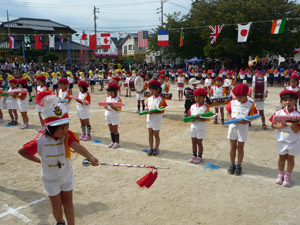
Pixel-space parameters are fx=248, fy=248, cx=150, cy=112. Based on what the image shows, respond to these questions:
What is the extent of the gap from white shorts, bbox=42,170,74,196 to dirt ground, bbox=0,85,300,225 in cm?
97

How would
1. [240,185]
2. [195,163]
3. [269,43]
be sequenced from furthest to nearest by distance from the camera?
[269,43] → [195,163] → [240,185]

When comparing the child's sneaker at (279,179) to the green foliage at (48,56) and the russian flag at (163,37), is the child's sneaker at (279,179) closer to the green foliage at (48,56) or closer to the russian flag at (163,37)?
the russian flag at (163,37)

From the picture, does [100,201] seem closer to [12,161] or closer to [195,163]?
[195,163]

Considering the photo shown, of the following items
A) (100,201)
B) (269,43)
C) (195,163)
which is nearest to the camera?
(100,201)

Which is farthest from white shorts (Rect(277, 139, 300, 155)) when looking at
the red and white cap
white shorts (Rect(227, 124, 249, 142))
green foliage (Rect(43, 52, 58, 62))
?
green foliage (Rect(43, 52, 58, 62))

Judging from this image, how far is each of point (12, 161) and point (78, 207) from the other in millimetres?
3224

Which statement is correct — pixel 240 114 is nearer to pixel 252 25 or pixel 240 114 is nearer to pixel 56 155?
pixel 56 155

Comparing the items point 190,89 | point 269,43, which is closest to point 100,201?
point 190,89

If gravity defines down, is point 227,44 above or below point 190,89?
above

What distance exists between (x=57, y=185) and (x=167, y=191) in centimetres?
225

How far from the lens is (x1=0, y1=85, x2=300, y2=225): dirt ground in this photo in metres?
3.96

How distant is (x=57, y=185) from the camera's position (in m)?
3.16

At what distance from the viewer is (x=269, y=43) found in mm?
24094

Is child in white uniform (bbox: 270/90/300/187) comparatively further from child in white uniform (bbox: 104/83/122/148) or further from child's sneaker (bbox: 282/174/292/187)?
child in white uniform (bbox: 104/83/122/148)
